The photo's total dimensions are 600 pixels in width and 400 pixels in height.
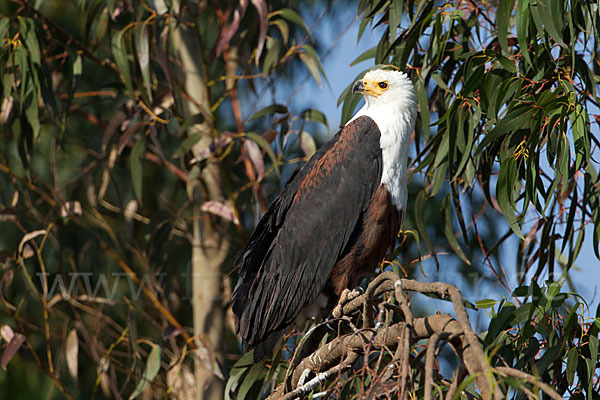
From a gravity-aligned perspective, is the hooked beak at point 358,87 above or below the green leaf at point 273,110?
above

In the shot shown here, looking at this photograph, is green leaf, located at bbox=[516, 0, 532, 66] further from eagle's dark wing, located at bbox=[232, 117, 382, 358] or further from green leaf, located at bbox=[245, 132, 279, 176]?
green leaf, located at bbox=[245, 132, 279, 176]

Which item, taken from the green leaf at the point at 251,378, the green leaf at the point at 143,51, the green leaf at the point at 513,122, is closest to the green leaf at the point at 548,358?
the green leaf at the point at 513,122

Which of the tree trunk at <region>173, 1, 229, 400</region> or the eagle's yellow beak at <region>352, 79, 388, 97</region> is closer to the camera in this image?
the eagle's yellow beak at <region>352, 79, 388, 97</region>

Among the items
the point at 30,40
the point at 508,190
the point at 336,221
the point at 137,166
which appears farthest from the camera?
the point at 137,166

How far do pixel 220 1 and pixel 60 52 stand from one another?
1.20 meters

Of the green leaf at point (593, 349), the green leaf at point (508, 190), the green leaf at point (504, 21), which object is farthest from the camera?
the green leaf at point (504, 21)

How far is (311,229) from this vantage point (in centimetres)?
285

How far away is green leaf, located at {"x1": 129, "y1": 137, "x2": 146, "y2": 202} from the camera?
11.8ft

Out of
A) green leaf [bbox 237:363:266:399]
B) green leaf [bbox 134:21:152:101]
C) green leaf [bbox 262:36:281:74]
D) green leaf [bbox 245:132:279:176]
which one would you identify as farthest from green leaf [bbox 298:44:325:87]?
green leaf [bbox 237:363:266:399]

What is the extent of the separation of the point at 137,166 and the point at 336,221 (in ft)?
4.26

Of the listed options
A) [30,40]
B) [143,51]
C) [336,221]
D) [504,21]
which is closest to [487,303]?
[336,221]

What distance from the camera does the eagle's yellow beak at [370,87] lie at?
296 centimetres

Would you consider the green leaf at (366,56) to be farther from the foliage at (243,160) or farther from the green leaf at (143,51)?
the green leaf at (143,51)

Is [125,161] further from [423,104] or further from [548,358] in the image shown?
[548,358]
